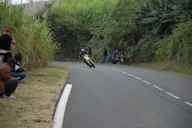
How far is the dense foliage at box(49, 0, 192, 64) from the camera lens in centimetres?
3384

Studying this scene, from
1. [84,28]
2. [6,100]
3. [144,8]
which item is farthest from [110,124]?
[84,28]

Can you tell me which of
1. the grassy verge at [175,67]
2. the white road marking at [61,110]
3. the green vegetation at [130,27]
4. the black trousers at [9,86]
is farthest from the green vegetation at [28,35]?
the green vegetation at [130,27]

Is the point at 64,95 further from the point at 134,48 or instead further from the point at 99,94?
the point at 134,48

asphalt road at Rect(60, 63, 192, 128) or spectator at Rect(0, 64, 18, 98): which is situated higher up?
spectator at Rect(0, 64, 18, 98)

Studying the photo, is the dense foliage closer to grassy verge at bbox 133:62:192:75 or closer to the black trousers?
grassy verge at bbox 133:62:192:75

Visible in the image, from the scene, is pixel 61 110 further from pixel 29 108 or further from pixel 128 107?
pixel 128 107

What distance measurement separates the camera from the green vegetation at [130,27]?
33.7 metres

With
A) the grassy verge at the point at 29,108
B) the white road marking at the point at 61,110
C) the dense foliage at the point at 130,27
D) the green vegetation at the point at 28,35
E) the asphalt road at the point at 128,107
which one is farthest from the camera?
the dense foliage at the point at 130,27

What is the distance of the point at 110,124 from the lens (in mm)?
9461

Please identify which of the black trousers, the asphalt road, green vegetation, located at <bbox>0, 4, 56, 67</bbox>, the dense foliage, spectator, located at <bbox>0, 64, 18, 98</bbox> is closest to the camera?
the asphalt road

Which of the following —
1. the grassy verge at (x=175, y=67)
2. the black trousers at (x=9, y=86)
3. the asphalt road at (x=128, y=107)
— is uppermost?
the black trousers at (x=9, y=86)

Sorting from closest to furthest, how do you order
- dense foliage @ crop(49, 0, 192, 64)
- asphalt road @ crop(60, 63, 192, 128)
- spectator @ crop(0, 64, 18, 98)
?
asphalt road @ crop(60, 63, 192, 128)
spectator @ crop(0, 64, 18, 98)
dense foliage @ crop(49, 0, 192, 64)

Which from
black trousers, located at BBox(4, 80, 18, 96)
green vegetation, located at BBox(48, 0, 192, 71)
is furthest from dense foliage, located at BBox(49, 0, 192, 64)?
black trousers, located at BBox(4, 80, 18, 96)

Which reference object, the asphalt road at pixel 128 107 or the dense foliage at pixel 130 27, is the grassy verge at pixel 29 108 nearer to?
the asphalt road at pixel 128 107
